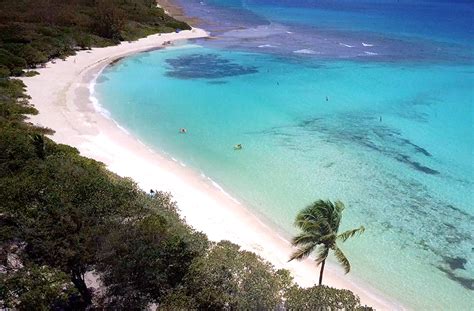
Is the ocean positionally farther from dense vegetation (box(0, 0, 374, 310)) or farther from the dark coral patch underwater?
dense vegetation (box(0, 0, 374, 310))

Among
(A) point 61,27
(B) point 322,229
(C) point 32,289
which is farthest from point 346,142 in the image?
(A) point 61,27

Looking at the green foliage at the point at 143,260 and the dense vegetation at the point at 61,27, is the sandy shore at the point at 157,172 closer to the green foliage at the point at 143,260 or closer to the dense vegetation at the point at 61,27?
the dense vegetation at the point at 61,27

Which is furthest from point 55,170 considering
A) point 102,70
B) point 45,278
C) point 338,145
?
point 102,70

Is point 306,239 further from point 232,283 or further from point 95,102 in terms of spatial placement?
point 95,102

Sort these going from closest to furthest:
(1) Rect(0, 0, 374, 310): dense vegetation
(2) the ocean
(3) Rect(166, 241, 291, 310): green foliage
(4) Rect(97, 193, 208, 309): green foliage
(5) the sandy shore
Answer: (1) Rect(0, 0, 374, 310): dense vegetation → (3) Rect(166, 241, 291, 310): green foliage → (4) Rect(97, 193, 208, 309): green foliage → (5) the sandy shore → (2) the ocean

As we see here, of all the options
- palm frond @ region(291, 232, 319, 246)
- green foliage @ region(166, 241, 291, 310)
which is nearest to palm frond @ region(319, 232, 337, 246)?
palm frond @ region(291, 232, 319, 246)

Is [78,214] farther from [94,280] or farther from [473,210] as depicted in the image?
[473,210]
